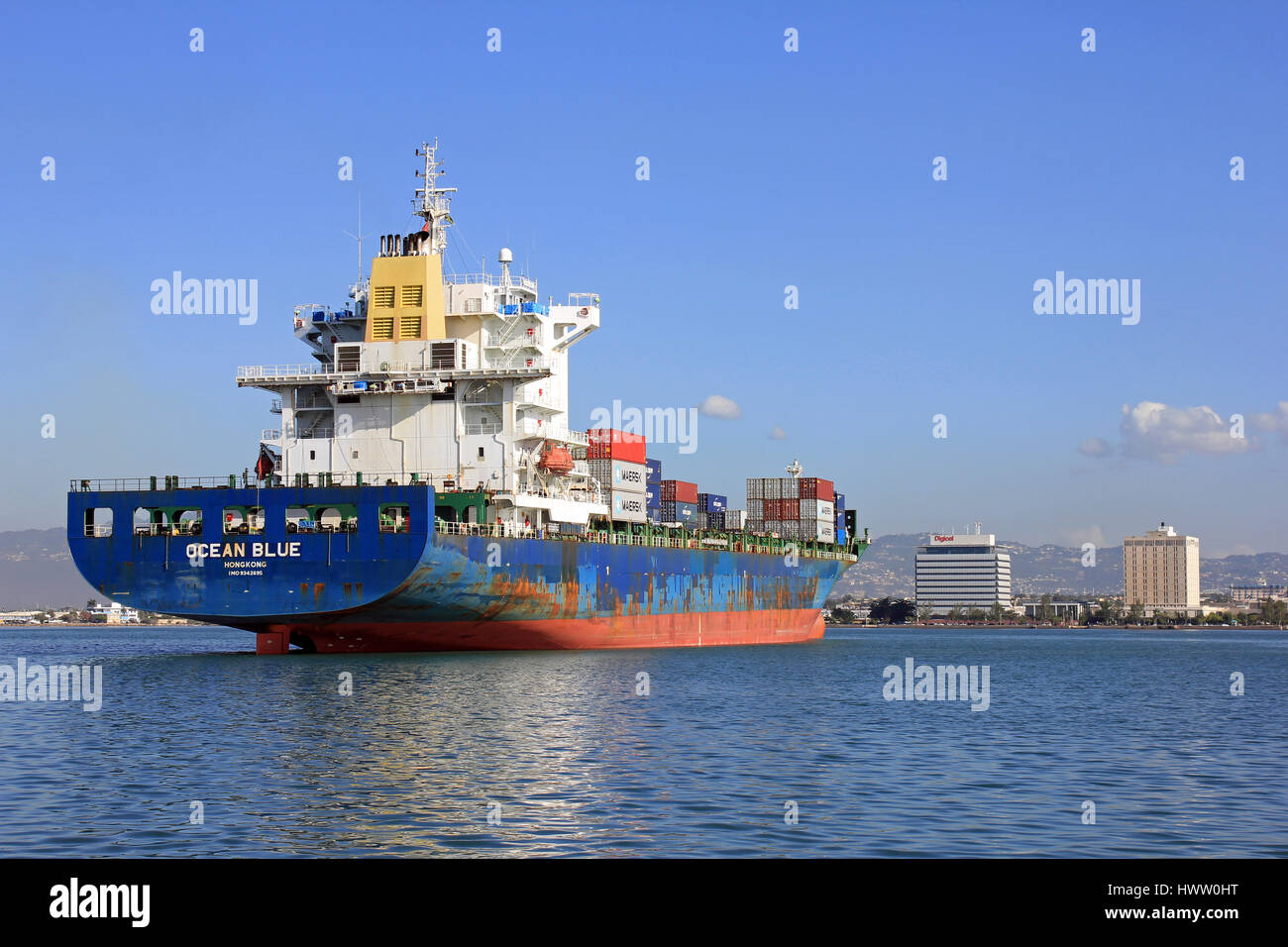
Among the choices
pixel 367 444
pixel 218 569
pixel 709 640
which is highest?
pixel 367 444

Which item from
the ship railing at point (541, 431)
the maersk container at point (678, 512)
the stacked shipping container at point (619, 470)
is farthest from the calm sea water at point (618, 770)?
the maersk container at point (678, 512)

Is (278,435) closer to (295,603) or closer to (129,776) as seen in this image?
(295,603)

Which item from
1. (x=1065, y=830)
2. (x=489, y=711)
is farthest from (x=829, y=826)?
A: (x=489, y=711)

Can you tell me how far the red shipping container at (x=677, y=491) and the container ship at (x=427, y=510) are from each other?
14.4 ft

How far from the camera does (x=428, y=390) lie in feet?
154

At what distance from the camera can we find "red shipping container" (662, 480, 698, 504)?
6625 centimetres

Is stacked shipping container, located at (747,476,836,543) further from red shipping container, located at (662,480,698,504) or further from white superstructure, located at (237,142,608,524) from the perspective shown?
white superstructure, located at (237,142,608,524)

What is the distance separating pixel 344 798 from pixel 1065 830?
30.7 ft

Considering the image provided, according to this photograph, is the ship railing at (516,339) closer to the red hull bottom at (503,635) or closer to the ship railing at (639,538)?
the ship railing at (639,538)

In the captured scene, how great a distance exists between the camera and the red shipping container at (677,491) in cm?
6625

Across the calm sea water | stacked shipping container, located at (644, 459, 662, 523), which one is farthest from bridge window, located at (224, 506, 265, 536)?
stacked shipping container, located at (644, 459, 662, 523)

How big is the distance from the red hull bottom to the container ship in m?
0.09
